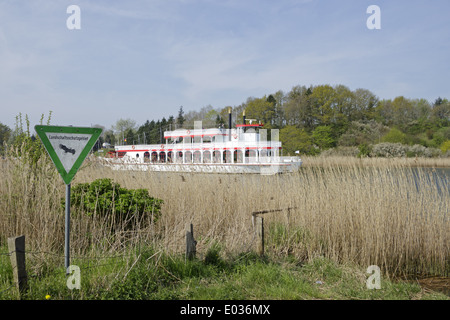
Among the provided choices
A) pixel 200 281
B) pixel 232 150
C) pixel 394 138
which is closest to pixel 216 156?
pixel 232 150

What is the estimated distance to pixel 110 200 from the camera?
581 cm

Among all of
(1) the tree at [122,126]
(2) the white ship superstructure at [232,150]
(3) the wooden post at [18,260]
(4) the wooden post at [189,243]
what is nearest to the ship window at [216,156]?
(2) the white ship superstructure at [232,150]

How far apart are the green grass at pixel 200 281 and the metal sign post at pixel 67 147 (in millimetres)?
412

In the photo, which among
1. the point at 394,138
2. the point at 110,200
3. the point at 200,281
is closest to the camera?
the point at 200,281

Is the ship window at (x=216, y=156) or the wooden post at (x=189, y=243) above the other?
the ship window at (x=216, y=156)

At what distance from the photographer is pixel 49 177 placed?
6.45 metres

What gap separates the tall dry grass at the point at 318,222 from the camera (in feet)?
17.3

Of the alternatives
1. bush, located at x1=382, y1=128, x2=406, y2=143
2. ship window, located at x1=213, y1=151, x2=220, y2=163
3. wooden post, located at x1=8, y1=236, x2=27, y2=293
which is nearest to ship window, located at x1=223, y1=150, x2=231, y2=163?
ship window, located at x1=213, y1=151, x2=220, y2=163

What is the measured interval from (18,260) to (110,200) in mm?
2546

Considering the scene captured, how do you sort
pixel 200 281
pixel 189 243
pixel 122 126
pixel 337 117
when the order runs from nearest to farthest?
pixel 200 281 < pixel 189 243 < pixel 337 117 < pixel 122 126

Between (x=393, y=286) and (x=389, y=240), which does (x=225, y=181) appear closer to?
(x=389, y=240)

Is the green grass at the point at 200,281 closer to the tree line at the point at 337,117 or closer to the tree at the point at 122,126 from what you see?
the tree line at the point at 337,117

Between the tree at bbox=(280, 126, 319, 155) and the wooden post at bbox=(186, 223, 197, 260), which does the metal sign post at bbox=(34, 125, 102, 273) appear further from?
the tree at bbox=(280, 126, 319, 155)

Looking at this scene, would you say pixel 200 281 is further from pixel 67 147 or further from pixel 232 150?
pixel 232 150
